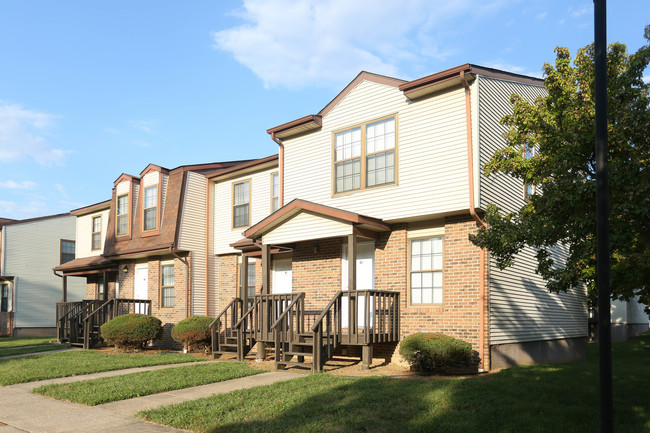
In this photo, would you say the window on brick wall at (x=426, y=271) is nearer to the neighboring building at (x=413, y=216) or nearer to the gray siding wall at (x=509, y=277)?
the neighboring building at (x=413, y=216)

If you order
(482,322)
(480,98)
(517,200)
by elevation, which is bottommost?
(482,322)

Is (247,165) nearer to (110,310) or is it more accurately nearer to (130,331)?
(130,331)

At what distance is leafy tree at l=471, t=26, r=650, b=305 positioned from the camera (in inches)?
311

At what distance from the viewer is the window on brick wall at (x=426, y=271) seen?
1341 cm

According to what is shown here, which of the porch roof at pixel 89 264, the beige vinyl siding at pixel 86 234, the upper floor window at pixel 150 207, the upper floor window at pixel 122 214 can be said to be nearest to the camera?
the upper floor window at pixel 150 207

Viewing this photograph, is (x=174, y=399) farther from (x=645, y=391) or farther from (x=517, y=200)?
(x=517, y=200)

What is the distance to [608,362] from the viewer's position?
5246 millimetres

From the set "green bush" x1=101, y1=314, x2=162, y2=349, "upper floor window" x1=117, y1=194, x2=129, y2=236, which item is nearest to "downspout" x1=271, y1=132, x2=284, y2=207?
"green bush" x1=101, y1=314, x2=162, y2=349

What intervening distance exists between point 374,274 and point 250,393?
5.61 meters

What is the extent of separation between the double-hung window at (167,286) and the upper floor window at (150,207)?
1.66 meters

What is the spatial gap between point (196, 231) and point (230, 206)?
62.4 inches

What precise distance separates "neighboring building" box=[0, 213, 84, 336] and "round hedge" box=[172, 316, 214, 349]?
17313 millimetres

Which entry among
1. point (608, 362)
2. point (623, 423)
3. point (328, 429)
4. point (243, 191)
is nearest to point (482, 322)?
point (623, 423)

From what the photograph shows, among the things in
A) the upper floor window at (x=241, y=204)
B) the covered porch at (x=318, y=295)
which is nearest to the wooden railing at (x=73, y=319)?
the upper floor window at (x=241, y=204)
